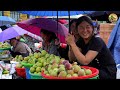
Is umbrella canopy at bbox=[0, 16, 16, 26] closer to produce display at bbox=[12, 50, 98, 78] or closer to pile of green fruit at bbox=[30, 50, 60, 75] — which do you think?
pile of green fruit at bbox=[30, 50, 60, 75]

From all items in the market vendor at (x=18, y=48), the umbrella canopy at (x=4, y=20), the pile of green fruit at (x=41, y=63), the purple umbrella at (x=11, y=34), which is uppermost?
the umbrella canopy at (x=4, y=20)

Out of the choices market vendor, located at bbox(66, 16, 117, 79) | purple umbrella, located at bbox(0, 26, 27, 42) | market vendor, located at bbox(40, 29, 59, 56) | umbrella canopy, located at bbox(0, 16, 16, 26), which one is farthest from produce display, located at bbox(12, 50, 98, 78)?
umbrella canopy, located at bbox(0, 16, 16, 26)

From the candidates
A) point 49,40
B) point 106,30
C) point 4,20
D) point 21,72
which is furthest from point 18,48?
point 4,20

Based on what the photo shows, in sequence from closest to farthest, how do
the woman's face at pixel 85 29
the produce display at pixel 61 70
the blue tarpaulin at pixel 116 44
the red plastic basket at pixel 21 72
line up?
the produce display at pixel 61 70 < the woman's face at pixel 85 29 < the red plastic basket at pixel 21 72 < the blue tarpaulin at pixel 116 44

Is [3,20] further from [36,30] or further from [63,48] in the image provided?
[63,48]

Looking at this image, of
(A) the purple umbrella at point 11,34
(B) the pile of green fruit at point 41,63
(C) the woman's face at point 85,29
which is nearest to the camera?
(B) the pile of green fruit at point 41,63

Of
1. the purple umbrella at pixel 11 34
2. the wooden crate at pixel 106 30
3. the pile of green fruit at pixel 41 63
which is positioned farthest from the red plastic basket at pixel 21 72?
the wooden crate at pixel 106 30

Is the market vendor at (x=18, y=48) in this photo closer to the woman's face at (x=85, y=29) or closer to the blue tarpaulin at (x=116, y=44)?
the blue tarpaulin at (x=116, y=44)

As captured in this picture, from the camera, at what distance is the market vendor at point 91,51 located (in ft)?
8.65

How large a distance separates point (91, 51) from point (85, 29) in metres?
0.25

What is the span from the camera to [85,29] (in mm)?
2740

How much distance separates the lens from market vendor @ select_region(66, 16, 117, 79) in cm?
264
